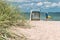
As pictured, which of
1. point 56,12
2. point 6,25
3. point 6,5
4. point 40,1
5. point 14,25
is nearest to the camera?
point 6,25

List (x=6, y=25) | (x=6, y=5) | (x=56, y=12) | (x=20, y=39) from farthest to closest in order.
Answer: (x=56, y=12) < (x=6, y=5) < (x=6, y=25) < (x=20, y=39)

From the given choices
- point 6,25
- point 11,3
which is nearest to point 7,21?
point 6,25

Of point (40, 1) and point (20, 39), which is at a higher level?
point (40, 1)

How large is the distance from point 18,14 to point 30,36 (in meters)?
1.12

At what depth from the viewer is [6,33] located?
3508 mm

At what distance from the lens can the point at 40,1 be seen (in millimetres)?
6945

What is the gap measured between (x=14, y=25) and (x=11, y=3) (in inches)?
31.1

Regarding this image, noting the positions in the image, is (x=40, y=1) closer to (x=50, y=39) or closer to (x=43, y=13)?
(x=43, y=13)

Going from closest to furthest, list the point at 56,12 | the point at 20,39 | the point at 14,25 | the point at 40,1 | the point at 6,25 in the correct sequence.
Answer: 1. the point at 20,39
2. the point at 6,25
3. the point at 14,25
4. the point at 40,1
5. the point at 56,12

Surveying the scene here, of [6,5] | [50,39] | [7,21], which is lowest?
[50,39]

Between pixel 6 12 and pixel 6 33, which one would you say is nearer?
pixel 6 33

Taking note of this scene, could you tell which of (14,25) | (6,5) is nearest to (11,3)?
(6,5)

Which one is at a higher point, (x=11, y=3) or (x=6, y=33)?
(x=11, y=3)

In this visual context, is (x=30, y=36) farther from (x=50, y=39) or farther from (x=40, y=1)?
(x=40, y=1)
